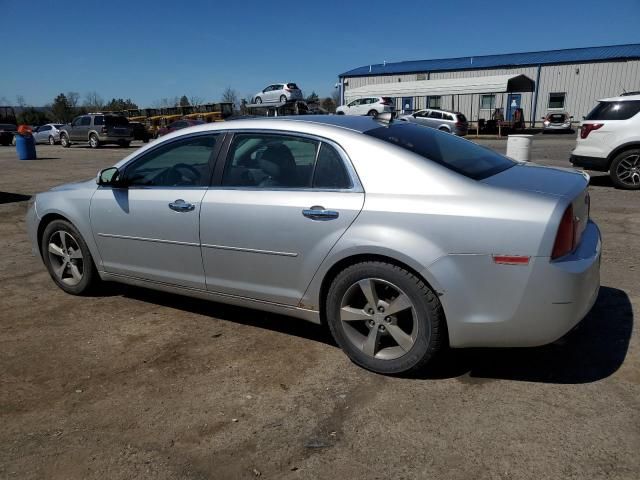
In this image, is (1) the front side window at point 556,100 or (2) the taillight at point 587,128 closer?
(2) the taillight at point 587,128

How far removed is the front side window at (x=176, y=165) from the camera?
3740 mm

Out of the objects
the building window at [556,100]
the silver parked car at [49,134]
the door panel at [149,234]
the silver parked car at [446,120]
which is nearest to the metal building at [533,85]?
the building window at [556,100]

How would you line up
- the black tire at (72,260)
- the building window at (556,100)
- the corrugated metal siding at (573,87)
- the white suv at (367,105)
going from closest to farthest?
the black tire at (72,260), the white suv at (367,105), the corrugated metal siding at (573,87), the building window at (556,100)

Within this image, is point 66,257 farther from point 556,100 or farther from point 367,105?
point 556,100

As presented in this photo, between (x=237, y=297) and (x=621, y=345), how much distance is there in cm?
261

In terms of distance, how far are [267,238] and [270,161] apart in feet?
1.86

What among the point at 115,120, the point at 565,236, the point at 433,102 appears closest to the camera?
the point at 565,236

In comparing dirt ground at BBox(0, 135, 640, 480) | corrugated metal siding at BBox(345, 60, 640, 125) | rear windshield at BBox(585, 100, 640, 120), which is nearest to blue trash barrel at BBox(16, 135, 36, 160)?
dirt ground at BBox(0, 135, 640, 480)

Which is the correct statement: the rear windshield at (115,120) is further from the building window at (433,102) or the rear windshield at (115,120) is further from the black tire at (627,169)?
the black tire at (627,169)

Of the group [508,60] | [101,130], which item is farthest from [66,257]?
[508,60]

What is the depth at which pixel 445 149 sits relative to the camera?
11.1 ft

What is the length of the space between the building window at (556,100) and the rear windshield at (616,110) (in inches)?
1367

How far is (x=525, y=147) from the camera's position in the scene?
1066 centimetres

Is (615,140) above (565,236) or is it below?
below
